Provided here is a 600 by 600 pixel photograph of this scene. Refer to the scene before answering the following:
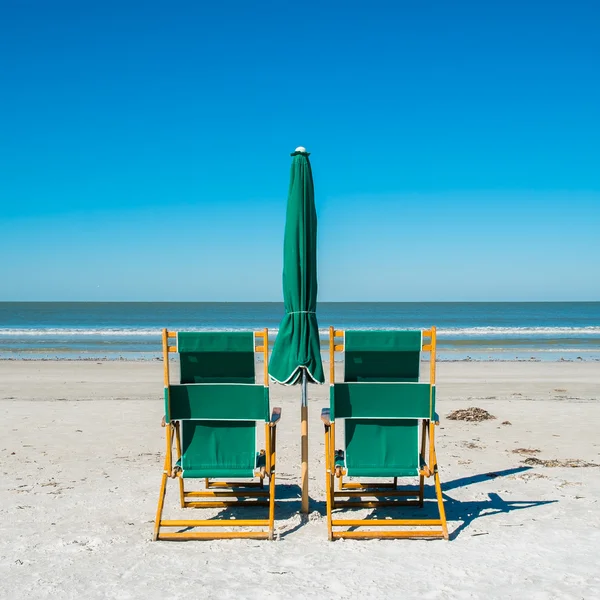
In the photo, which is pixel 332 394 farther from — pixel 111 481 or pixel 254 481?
pixel 111 481

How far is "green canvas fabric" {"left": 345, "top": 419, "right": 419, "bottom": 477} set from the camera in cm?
439

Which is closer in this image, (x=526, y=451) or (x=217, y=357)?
(x=217, y=357)

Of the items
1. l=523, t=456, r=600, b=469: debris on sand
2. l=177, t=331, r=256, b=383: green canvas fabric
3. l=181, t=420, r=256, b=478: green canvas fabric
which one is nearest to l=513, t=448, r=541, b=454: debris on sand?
l=523, t=456, r=600, b=469: debris on sand

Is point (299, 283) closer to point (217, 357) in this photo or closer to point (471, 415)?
point (217, 357)

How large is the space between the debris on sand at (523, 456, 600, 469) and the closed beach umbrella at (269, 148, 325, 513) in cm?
301

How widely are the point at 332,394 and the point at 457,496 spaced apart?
1774 mm

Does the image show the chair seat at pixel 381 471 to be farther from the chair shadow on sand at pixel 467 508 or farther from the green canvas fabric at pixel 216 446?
the green canvas fabric at pixel 216 446

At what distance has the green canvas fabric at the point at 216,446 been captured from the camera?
4.40m

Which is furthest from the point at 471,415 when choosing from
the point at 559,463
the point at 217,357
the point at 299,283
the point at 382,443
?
the point at 217,357

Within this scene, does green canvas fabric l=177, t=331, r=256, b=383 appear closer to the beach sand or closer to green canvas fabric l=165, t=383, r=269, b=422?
green canvas fabric l=165, t=383, r=269, b=422

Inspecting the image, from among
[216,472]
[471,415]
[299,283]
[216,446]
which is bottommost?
[471,415]

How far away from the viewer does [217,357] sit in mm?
4398

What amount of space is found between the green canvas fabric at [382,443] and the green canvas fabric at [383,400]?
3.1 inches

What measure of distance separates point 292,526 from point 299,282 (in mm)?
1767
